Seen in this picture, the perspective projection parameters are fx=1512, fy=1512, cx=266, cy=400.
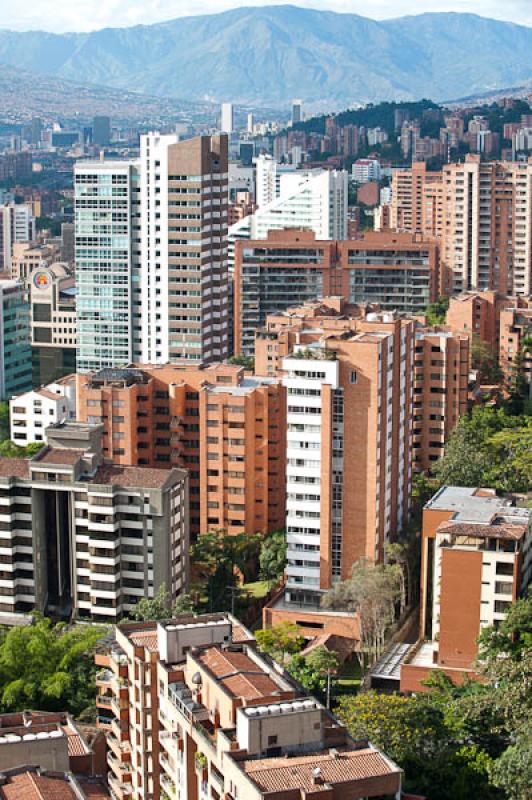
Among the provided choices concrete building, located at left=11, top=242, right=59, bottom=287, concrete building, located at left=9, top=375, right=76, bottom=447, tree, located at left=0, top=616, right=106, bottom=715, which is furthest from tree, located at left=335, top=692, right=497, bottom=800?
concrete building, located at left=11, top=242, right=59, bottom=287

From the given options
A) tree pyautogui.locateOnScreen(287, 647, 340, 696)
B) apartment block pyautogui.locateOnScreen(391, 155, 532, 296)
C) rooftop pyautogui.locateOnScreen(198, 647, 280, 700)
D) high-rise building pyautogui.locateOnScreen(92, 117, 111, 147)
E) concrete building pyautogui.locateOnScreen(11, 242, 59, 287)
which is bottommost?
tree pyautogui.locateOnScreen(287, 647, 340, 696)

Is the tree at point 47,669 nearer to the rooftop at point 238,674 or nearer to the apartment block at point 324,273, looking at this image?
the rooftop at point 238,674

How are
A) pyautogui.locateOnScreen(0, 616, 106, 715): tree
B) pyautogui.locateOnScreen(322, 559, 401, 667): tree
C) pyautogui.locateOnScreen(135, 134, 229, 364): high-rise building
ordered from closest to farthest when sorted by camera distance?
1. pyautogui.locateOnScreen(0, 616, 106, 715): tree
2. pyautogui.locateOnScreen(322, 559, 401, 667): tree
3. pyautogui.locateOnScreen(135, 134, 229, 364): high-rise building

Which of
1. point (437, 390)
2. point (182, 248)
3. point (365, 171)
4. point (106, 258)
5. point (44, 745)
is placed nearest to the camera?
point (44, 745)

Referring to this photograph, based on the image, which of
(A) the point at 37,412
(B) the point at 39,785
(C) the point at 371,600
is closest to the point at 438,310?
(A) the point at 37,412

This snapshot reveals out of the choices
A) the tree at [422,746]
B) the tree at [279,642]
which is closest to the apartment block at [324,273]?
the tree at [279,642]

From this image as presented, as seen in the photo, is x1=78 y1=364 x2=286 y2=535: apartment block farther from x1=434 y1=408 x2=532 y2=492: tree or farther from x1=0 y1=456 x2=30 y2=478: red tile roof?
x1=434 y1=408 x2=532 y2=492: tree

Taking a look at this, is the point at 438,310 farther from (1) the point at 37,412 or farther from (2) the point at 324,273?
(1) the point at 37,412
